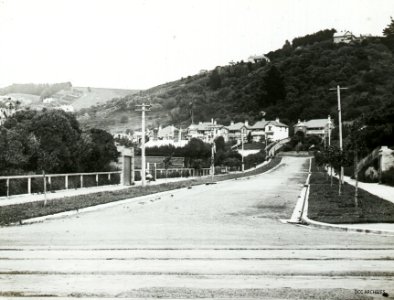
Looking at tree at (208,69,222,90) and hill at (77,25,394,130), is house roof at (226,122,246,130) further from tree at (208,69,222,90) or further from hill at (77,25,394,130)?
tree at (208,69,222,90)

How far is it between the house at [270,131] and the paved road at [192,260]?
127 m

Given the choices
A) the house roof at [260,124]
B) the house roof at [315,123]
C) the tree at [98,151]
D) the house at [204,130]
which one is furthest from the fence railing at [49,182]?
the house at [204,130]

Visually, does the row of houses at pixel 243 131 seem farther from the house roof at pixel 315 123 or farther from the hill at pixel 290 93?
the hill at pixel 290 93

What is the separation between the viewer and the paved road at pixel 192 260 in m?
6.09

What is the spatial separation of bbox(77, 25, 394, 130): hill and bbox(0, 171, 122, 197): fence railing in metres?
90.3

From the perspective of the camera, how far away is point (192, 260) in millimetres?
8211

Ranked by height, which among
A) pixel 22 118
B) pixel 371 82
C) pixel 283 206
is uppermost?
pixel 371 82

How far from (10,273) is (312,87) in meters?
156

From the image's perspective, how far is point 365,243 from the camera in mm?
10352

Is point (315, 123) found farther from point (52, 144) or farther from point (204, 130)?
point (52, 144)

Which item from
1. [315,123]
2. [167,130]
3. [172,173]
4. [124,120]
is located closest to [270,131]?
[315,123]

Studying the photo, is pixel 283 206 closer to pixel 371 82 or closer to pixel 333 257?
pixel 333 257

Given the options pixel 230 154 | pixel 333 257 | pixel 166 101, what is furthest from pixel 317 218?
pixel 166 101

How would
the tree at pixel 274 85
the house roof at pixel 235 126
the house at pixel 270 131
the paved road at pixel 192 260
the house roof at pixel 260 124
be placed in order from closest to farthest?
the paved road at pixel 192 260, the house at pixel 270 131, the house roof at pixel 260 124, the house roof at pixel 235 126, the tree at pixel 274 85
